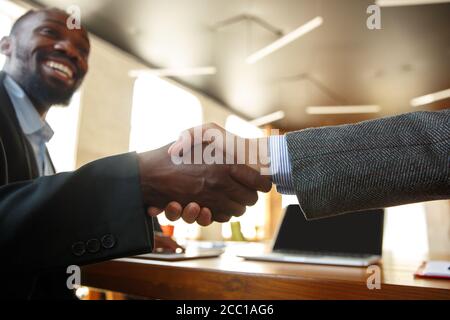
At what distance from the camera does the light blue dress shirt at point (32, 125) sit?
3.89ft

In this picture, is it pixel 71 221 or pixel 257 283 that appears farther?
pixel 257 283

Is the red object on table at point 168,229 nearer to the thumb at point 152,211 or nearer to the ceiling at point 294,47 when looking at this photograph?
the thumb at point 152,211

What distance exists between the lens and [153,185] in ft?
2.49

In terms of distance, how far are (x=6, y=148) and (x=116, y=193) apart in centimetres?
50

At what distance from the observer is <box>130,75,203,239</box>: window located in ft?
15.2

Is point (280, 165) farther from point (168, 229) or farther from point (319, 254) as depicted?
point (168, 229)

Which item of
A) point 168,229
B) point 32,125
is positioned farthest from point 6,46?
point 168,229

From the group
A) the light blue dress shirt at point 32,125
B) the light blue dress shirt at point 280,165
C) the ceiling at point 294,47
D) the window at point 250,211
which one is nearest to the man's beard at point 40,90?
the light blue dress shirt at point 32,125

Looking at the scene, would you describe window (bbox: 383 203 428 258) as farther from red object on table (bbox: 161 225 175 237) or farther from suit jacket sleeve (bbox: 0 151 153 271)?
suit jacket sleeve (bbox: 0 151 153 271)

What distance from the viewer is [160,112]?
5125mm

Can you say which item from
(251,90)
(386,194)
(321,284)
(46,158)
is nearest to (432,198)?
(386,194)

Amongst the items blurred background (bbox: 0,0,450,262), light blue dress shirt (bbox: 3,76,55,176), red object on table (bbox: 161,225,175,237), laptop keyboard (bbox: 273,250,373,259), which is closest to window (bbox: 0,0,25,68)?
blurred background (bbox: 0,0,450,262)

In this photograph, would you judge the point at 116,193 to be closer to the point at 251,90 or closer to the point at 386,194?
the point at 386,194

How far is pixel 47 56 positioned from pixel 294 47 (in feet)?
11.4
